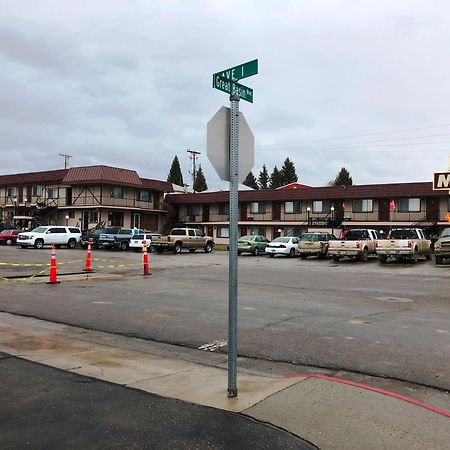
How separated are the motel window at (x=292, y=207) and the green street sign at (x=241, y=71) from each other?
156 feet

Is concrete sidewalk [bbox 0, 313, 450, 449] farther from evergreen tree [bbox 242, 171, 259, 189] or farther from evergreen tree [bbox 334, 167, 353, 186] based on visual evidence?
evergreen tree [bbox 242, 171, 259, 189]

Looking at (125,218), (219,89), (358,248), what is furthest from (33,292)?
(125,218)

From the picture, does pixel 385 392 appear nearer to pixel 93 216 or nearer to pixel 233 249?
pixel 233 249

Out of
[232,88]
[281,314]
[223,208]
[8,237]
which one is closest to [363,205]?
[223,208]

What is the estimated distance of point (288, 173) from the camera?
113062 millimetres

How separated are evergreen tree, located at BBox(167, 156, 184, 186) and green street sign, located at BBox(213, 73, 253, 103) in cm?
10604

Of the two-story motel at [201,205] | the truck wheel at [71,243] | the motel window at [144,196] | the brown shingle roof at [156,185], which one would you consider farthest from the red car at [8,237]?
the brown shingle roof at [156,185]

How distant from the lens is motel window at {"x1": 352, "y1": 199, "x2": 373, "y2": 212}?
47.9 m

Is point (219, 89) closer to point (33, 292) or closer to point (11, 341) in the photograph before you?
point (11, 341)

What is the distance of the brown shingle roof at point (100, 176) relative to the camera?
171 feet

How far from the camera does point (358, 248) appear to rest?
29.2 m

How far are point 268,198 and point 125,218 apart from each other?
53.4 feet

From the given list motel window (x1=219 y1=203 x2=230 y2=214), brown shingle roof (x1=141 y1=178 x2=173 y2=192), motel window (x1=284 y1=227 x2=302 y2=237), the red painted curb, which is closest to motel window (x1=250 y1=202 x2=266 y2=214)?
motel window (x1=219 y1=203 x2=230 y2=214)

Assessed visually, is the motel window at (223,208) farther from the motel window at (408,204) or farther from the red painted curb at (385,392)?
the red painted curb at (385,392)
